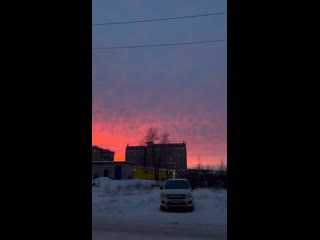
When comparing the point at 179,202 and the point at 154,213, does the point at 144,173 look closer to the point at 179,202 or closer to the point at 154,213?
the point at 154,213

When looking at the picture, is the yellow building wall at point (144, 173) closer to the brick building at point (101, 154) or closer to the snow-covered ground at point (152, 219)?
the brick building at point (101, 154)

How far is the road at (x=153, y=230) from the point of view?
7.31 meters

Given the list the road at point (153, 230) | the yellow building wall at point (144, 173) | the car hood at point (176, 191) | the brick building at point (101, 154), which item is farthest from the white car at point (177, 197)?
the brick building at point (101, 154)

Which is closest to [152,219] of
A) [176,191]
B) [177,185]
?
[176,191]

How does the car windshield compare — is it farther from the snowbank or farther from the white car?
the snowbank

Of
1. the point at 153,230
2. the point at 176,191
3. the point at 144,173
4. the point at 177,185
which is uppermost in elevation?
the point at 177,185

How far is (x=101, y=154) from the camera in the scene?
7188cm

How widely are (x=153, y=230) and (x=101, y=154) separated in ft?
217
